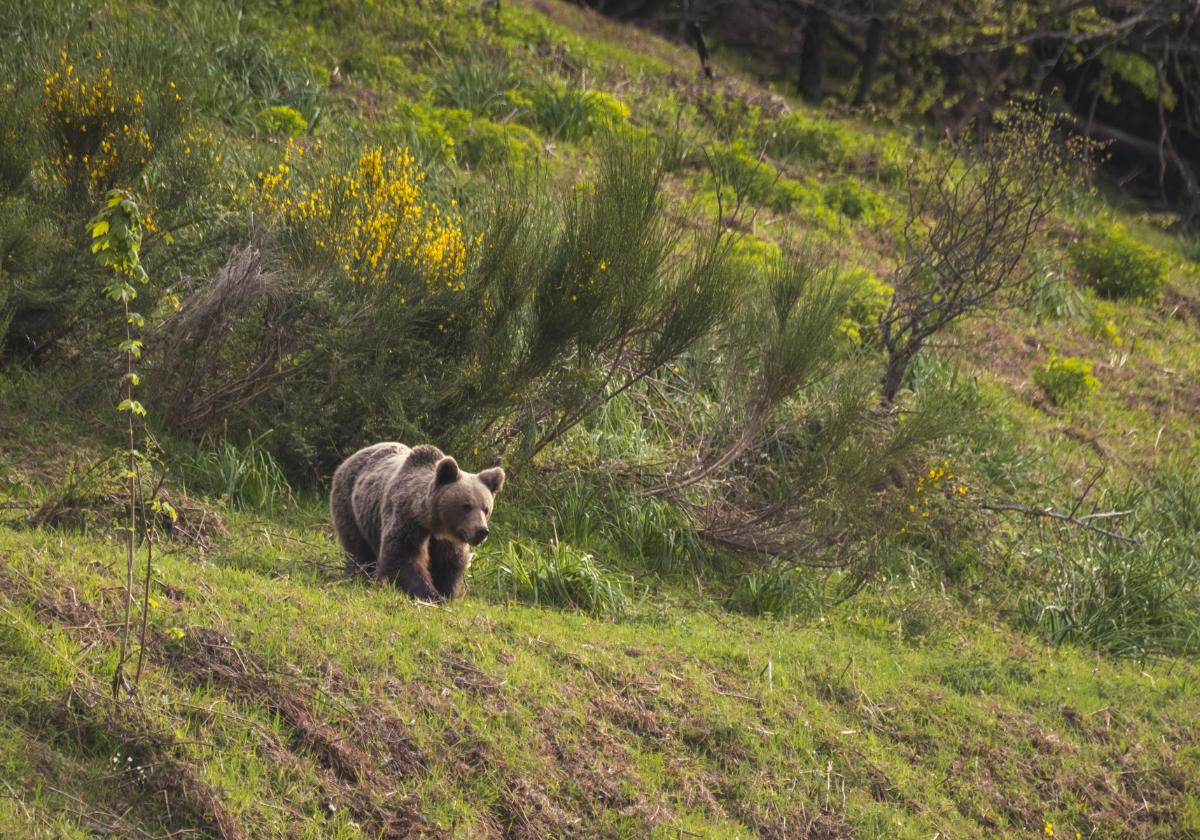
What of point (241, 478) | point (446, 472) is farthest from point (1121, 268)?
point (446, 472)

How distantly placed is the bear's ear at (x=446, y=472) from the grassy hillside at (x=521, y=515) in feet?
2.60

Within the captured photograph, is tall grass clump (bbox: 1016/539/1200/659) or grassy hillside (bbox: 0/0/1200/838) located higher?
grassy hillside (bbox: 0/0/1200/838)

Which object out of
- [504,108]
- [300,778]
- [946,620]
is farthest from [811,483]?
[504,108]

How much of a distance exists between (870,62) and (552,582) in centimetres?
1877

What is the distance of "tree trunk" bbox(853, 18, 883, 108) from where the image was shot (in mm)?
26562

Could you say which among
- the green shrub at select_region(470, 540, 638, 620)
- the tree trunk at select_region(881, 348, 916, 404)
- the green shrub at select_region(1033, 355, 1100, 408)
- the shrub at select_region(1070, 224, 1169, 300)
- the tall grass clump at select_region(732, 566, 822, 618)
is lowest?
the tall grass clump at select_region(732, 566, 822, 618)

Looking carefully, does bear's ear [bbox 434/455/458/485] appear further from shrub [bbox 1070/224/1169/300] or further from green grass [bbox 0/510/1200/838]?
shrub [bbox 1070/224/1169/300]

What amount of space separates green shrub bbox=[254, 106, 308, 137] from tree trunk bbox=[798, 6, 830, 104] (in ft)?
44.5

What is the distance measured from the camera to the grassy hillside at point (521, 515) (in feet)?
23.7

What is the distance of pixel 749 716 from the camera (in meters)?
9.00

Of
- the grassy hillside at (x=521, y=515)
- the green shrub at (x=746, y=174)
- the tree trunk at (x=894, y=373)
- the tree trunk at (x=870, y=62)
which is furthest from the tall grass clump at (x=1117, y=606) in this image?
the tree trunk at (x=870, y=62)

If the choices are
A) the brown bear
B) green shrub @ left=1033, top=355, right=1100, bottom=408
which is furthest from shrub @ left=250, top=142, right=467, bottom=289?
green shrub @ left=1033, top=355, right=1100, bottom=408

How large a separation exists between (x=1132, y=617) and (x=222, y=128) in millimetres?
10400

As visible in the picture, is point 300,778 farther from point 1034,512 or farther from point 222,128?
point 222,128
